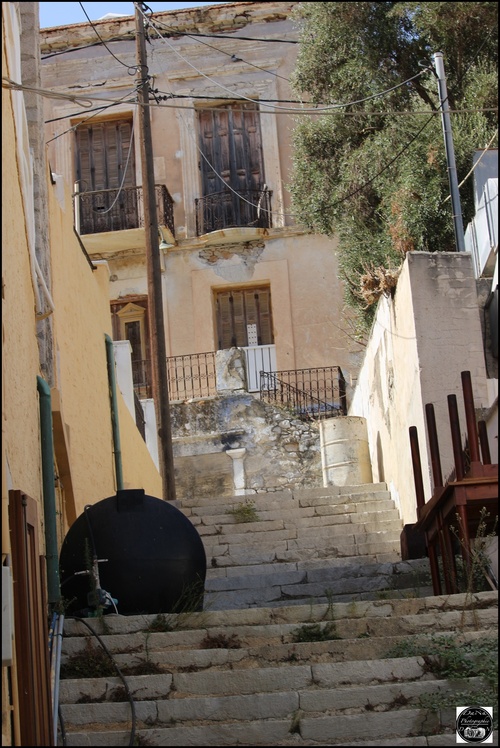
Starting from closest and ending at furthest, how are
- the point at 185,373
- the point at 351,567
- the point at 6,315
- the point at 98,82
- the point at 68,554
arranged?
1. the point at 6,315
2. the point at 68,554
3. the point at 351,567
4. the point at 185,373
5. the point at 98,82

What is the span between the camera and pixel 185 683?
7.07 meters

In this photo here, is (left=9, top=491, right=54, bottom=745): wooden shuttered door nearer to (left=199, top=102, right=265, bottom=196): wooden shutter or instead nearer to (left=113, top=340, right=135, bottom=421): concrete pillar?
(left=113, top=340, right=135, bottom=421): concrete pillar

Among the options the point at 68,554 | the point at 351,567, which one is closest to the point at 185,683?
the point at 68,554

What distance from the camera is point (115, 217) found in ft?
77.9

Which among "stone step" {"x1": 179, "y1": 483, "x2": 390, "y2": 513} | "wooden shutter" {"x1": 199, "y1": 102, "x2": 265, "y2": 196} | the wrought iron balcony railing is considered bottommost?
"stone step" {"x1": 179, "y1": 483, "x2": 390, "y2": 513}

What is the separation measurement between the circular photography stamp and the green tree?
7.10m

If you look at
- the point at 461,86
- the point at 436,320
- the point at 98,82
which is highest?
the point at 98,82

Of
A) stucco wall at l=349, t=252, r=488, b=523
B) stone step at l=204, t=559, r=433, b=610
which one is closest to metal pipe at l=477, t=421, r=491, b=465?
stone step at l=204, t=559, r=433, b=610

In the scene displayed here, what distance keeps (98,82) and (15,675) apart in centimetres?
1992

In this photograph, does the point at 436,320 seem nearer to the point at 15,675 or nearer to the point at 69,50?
the point at 15,675

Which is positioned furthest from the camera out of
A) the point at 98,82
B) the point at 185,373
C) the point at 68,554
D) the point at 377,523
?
the point at 98,82

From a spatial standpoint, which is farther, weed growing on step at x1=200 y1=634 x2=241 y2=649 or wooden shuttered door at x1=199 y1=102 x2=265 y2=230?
wooden shuttered door at x1=199 y1=102 x2=265 y2=230

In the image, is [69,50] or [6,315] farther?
[69,50]

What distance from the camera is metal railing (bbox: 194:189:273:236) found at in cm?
2366
